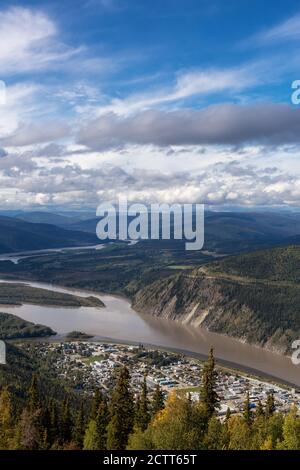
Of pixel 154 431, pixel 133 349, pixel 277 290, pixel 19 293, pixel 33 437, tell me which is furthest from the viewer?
pixel 19 293

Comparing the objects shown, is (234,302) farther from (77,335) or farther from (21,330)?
(21,330)

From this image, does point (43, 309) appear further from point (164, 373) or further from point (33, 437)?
point (33, 437)

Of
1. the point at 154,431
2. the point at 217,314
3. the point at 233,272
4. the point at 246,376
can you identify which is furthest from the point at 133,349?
the point at 154,431

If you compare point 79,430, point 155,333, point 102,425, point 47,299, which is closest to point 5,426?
point 79,430

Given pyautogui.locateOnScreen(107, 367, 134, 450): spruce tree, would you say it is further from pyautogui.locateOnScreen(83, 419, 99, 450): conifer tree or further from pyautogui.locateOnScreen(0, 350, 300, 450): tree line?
pyautogui.locateOnScreen(83, 419, 99, 450): conifer tree

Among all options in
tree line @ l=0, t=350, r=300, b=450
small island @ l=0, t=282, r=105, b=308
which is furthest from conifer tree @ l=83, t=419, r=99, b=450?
small island @ l=0, t=282, r=105, b=308

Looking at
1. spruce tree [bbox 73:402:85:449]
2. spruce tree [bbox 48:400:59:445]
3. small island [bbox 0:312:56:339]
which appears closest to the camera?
spruce tree [bbox 48:400:59:445]
